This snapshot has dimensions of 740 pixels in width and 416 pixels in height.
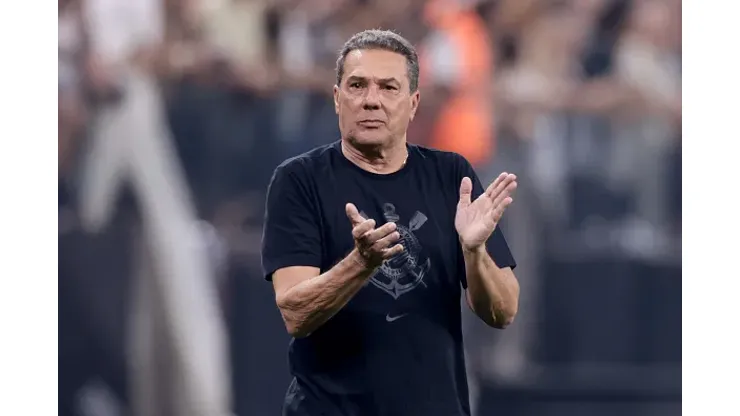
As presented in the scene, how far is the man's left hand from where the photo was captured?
1882 mm

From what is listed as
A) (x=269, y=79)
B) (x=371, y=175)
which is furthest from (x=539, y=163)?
(x=371, y=175)

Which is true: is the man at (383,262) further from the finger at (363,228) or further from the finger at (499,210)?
the finger at (363,228)

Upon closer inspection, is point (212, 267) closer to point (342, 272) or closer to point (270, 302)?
point (270, 302)

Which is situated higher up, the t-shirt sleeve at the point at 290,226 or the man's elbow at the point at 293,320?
the t-shirt sleeve at the point at 290,226

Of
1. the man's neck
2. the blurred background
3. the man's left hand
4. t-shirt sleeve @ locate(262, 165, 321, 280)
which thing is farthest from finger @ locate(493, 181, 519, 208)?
the blurred background

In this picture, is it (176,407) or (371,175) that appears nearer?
(371,175)

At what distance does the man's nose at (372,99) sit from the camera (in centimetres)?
196

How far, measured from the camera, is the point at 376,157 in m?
2.02

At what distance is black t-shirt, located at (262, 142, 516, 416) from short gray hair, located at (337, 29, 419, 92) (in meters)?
0.19

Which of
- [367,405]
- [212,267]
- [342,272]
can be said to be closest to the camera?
[342,272]

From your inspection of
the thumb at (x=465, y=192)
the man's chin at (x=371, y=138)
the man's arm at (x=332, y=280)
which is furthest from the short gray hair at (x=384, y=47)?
the man's arm at (x=332, y=280)

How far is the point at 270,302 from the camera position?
4.26 metres

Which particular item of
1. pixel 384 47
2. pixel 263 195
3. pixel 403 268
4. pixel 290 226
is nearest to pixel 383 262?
pixel 403 268

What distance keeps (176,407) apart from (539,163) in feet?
5.96
